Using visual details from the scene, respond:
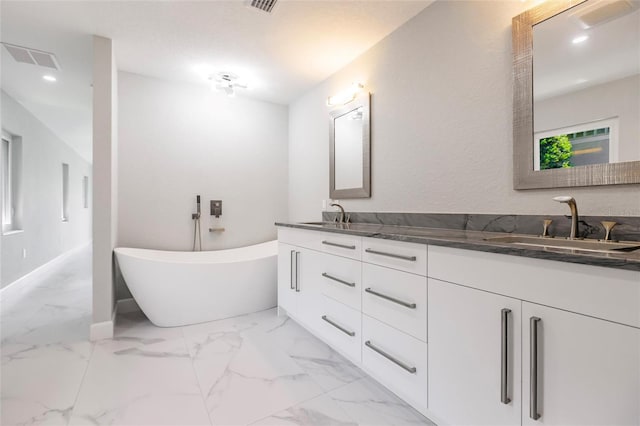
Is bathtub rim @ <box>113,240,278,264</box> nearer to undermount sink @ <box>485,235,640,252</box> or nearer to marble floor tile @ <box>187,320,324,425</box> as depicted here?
marble floor tile @ <box>187,320,324,425</box>

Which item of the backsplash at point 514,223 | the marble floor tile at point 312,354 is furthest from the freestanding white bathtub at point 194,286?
the backsplash at point 514,223

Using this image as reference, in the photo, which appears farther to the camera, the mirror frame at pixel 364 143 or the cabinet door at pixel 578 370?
the mirror frame at pixel 364 143

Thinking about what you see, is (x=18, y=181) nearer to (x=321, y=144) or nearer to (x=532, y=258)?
(x=321, y=144)

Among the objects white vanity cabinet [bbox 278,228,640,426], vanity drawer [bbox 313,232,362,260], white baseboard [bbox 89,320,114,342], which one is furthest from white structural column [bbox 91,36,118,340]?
white vanity cabinet [bbox 278,228,640,426]

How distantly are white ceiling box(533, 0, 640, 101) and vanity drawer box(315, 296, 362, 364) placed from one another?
1.57 meters

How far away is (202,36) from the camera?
2316 millimetres

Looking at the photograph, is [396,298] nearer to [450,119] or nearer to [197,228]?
[450,119]

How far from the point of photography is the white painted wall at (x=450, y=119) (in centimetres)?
158

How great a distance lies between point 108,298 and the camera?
7.62 feet

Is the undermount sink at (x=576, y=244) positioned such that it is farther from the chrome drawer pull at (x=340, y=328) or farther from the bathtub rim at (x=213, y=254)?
the bathtub rim at (x=213, y=254)

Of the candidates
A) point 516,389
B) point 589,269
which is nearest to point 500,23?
point 589,269

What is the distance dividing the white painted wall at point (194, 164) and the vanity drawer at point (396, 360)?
2362mm

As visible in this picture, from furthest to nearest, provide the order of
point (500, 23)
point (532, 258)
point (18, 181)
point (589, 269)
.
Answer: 1. point (18, 181)
2. point (500, 23)
3. point (532, 258)
4. point (589, 269)

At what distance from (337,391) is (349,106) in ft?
7.65
